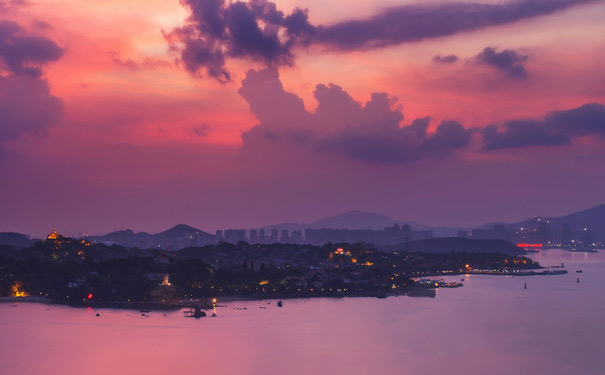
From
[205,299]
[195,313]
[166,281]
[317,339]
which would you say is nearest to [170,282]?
[166,281]

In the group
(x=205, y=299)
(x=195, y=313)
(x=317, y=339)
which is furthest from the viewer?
(x=205, y=299)

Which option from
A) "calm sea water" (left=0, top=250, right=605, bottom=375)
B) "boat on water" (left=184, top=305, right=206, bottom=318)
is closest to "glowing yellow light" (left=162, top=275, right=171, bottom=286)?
"calm sea water" (left=0, top=250, right=605, bottom=375)

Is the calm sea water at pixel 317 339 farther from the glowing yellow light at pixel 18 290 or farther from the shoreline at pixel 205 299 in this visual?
the glowing yellow light at pixel 18 290

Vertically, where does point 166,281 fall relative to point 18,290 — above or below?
above

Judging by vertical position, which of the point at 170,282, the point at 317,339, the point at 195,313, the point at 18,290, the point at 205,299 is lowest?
the point at 317,339

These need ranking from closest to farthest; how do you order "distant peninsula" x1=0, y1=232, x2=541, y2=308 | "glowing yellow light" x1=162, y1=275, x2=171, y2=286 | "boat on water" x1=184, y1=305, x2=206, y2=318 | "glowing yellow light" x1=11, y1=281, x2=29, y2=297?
"boat on water" x1=184, y1=305, x2=206, y2=318, "distant peninsula" x1=0, y1=232, x2=541, y2=308, "glowing yellow light" x1=162, y1=275, x2=171, y2=286, "glowing yellow light" x1=11, y1=281, x2=29, y2=297

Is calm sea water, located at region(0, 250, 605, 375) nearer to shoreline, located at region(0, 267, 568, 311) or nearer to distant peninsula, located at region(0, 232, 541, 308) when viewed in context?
shoreline, located at region(0, 267, 568, 311)

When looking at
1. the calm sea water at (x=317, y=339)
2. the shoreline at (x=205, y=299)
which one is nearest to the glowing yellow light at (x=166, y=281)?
the shoreline at (x=205, y=299)

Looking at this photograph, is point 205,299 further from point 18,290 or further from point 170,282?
point 18,290

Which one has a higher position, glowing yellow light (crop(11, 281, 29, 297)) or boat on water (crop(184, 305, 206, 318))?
glowing yellow light (crop(11, 281, 29, 297))

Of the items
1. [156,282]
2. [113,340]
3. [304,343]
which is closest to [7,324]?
[113,340]
